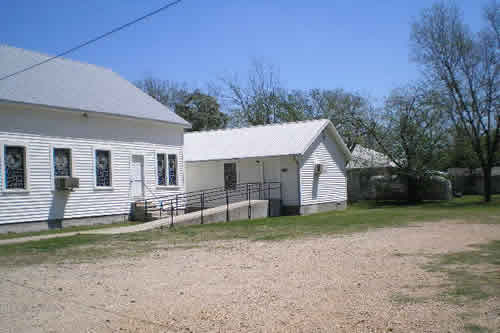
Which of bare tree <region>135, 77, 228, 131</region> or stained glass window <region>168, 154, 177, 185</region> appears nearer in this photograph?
stained glass window <region>168, 154, 177, 185</region>

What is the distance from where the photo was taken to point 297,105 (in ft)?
152

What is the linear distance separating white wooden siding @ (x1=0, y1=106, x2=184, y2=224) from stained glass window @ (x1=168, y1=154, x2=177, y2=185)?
350mm

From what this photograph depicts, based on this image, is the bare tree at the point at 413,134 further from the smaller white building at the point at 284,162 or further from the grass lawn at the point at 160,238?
the grass lawn at the point at 160,238

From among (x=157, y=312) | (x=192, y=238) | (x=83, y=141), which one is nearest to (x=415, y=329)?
(x=157, y=312)

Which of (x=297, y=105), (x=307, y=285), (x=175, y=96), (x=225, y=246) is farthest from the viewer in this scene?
(x=175, y=96)

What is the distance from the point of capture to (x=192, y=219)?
17.8 metres

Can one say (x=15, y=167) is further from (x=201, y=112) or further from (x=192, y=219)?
(x=201, y=112)

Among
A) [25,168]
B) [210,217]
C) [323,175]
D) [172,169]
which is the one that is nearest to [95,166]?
[25,168]

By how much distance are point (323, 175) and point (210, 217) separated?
8.76 metres

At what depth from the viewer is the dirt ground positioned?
5.55 meters

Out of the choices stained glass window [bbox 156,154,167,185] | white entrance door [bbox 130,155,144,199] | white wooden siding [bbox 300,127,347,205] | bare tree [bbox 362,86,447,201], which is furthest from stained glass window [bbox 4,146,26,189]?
bare tree [bbox 362,86,447,201]

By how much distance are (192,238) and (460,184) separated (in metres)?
30.8

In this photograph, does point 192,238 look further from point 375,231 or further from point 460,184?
point 460,184

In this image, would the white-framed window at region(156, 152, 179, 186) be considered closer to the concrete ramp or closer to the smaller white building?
the smaller white building
